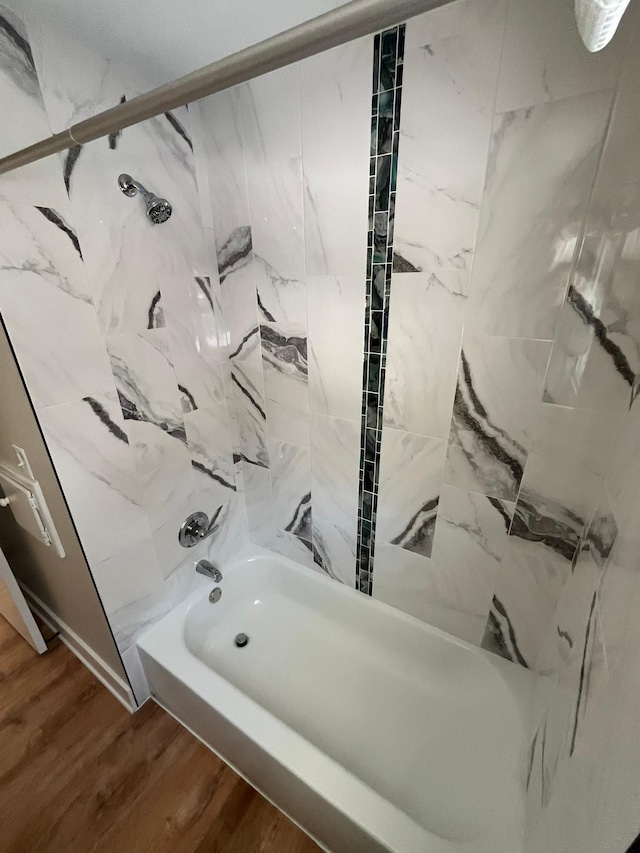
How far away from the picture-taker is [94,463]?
109cm

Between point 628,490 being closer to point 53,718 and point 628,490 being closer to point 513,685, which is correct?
point 513,685

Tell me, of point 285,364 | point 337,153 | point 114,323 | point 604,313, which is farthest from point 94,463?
point 604,313

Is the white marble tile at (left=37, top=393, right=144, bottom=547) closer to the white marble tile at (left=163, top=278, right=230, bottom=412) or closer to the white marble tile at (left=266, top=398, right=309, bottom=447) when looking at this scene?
the white marble tile at (left=163, top=278, right=230, bottom=412)

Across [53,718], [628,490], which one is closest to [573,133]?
[628,490]

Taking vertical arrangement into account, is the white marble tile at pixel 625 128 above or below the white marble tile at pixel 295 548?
above

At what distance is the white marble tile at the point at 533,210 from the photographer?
0.76m

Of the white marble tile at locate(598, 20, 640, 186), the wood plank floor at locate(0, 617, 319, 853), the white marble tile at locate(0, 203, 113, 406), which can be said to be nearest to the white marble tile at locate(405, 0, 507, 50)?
the white marble tile at locate(598, 20, 640, 186)

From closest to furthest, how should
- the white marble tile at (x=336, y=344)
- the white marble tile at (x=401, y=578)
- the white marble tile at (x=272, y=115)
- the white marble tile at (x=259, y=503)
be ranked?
the white marble tile at (x=272, y=115)
the white marble tile at (x=336, y=344)
the white marble tile at (x=401, y=578)
the white marble tile at (x=259, y=503)

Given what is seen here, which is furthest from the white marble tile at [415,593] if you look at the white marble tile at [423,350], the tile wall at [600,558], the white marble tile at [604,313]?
the white marble tile at [604,313]

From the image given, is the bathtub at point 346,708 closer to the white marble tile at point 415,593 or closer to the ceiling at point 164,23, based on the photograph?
the white marble tile at point 415,593

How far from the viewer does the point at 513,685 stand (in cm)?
120

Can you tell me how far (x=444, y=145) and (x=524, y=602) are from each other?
135 cm

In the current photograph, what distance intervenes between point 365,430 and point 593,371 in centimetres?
66

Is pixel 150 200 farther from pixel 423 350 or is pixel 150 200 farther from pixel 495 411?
pixel 495 411
